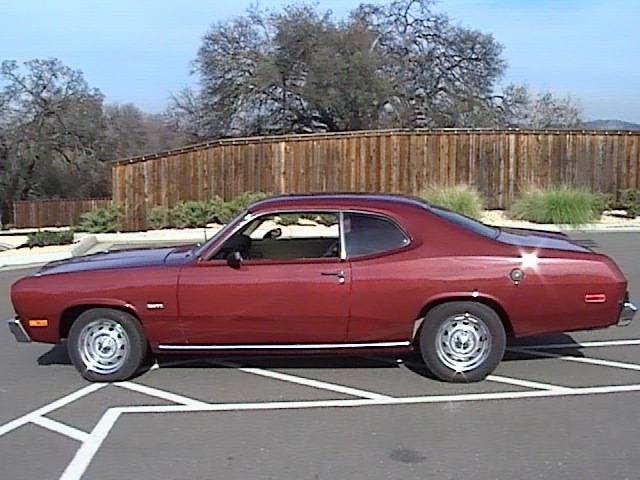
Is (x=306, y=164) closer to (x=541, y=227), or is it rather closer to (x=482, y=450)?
(x=541, y=227)

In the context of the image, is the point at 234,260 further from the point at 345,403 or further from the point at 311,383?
the point at 345,403

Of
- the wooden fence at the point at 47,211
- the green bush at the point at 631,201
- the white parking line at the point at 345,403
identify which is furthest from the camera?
the wooden fence at the point at 47,211

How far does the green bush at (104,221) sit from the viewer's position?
2062 centimetres

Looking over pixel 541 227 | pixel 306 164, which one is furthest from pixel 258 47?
pixel 541 227

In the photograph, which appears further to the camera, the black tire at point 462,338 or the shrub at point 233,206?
the shrub at point 233,206

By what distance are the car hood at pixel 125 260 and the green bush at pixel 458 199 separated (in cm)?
1344

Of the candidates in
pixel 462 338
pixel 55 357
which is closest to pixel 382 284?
pixel 462 338

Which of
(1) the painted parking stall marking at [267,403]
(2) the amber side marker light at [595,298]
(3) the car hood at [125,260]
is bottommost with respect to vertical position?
(1) the painted parking stall marking at [267,403]

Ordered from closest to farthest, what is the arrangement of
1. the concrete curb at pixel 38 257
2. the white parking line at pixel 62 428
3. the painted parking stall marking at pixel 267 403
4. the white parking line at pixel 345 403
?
the white parking line at pixel 62 428 → the painted parking stall marking at pixel 267 403 → the white parking line at pixel 345 403 → the concrete curb at pixel 38 257

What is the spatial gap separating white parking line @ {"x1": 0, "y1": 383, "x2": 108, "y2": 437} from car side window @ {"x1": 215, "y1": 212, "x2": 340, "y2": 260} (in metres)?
1.46

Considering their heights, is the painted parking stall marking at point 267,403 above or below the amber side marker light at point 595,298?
below

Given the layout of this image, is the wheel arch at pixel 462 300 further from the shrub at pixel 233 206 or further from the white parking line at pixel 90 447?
the shrub at pixel 233 206

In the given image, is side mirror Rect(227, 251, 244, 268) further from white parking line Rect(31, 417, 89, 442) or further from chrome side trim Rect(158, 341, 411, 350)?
white parking line Rect(31, 417, 89, 442)

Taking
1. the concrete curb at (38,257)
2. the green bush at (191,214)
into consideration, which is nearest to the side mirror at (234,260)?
the concrete curb at (38,257)
